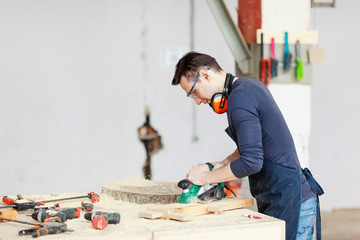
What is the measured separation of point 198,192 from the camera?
Answer: 2109 mm

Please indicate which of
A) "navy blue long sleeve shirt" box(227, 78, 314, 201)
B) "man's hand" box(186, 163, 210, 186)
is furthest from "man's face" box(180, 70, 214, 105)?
"man's hand" box(186, 163, 210, 186)

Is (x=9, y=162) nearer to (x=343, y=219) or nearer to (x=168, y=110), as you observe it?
(x=168, y=110)

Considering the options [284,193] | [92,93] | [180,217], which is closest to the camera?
[180,217]

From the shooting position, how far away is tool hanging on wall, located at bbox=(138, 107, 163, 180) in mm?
5793

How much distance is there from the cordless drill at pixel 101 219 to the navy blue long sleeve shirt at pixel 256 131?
22.0 inches

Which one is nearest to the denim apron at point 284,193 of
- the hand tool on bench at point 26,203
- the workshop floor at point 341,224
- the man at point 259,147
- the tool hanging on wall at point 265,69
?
the man at point 259,147

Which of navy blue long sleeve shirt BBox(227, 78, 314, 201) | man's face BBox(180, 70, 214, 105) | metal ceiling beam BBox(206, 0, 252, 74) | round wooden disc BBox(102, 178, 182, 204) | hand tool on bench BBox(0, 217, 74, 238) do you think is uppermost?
metal ceiling beam BBox(206, 0, 252, 74)

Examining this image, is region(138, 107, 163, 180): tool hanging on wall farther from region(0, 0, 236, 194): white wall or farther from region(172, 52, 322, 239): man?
region(172, 52, 322, 239): man

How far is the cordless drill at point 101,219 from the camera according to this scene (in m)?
1.67

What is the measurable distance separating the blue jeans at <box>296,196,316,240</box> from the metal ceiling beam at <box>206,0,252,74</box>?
69.0 inches

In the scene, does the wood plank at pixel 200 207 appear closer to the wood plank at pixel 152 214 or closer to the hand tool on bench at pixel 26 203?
the wood plank at pixel 152 214

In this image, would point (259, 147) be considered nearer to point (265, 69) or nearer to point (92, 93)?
point (265, 69)

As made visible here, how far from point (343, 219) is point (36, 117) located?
4332mm

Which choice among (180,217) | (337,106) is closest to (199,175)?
(180,217)
